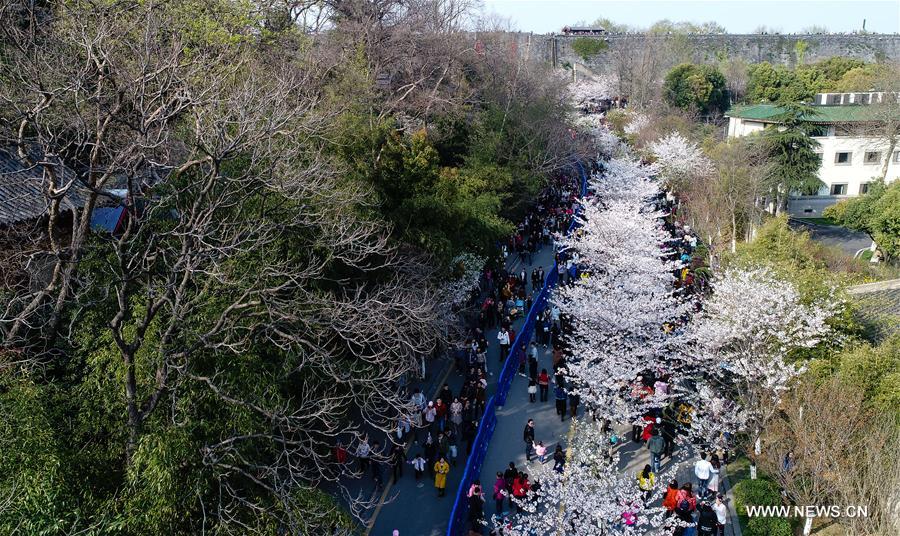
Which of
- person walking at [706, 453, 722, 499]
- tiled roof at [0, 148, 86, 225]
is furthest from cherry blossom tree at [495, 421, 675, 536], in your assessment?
tiled roof at [0, 148, 86, 225]

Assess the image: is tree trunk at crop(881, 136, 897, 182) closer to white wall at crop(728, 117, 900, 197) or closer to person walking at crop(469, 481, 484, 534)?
white wall at crop(728, 117, 900, 197)

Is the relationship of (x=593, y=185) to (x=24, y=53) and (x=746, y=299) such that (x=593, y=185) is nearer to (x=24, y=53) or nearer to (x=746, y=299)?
(x=746, y=299)

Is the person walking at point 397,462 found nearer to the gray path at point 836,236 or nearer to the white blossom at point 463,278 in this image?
the white blossom at point 463,278

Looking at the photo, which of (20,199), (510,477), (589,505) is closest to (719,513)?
(589,505)

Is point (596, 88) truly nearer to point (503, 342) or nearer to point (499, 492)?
point (503, 342)

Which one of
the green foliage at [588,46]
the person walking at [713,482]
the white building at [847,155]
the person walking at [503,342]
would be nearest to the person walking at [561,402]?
the person walking at [503,342]

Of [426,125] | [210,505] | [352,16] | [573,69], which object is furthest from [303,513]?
[573,69]
